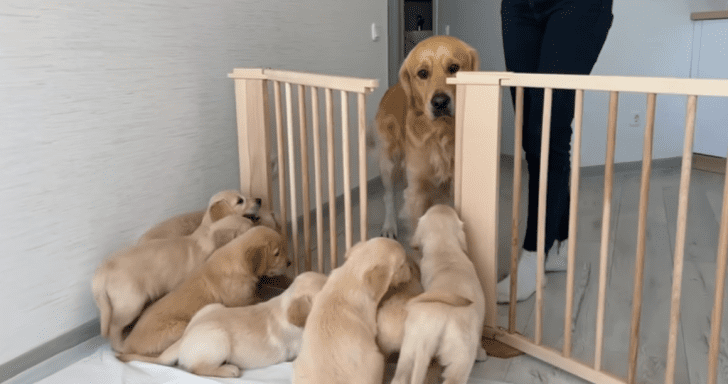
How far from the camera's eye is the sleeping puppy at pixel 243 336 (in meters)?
1.41

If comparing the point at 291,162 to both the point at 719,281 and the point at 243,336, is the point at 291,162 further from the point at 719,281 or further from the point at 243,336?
the point at 719,281

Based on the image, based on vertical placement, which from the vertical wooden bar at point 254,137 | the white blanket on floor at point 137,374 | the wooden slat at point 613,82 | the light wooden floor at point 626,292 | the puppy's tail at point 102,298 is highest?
the wooden slat at point 613,82

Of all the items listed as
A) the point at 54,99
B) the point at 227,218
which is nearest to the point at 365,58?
the point at 227,218

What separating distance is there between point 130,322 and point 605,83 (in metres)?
1.38

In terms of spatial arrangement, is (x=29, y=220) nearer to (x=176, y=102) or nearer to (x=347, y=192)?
(x=176, y=102)

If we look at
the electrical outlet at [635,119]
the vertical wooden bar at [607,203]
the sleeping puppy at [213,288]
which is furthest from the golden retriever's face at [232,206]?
the electrical outlet at [635,119]

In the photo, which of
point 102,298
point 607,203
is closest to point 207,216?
point 102,298

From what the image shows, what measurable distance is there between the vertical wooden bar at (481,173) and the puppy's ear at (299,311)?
487 mm

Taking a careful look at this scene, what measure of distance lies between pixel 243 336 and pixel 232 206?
0.56 metres

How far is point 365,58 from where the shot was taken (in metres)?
3.34

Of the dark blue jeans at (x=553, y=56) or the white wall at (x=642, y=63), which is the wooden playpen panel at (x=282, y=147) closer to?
Answer: the dark blue jeans at (x=553, y=56)

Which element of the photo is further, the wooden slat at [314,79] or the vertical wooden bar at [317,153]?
the vertical wooden bar at [317,153]

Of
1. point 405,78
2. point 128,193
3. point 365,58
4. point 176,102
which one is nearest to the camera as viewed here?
point 128,193

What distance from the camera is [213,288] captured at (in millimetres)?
1607
